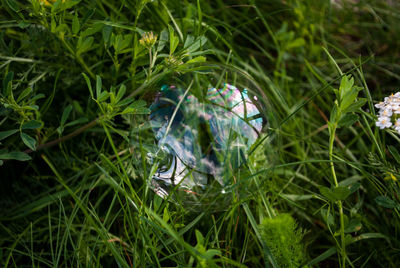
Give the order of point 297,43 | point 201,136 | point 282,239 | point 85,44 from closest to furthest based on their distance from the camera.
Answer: point 282,239 < point 85,44 < point 201,136 < point 297,43

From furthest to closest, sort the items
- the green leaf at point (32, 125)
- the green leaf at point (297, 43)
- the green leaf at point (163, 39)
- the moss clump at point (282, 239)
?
the green leaf at point (297, 43) → the green leaf at point (163, 39) → the green leaf at point (32, 125) → the moss clump at point (282, 239)

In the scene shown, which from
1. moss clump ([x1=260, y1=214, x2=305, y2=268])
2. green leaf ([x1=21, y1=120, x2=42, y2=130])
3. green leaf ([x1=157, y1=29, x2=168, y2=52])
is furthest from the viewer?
green leaf ([x1=157, y1=29, x2=168, y2=52])

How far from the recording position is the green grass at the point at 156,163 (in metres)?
1.41

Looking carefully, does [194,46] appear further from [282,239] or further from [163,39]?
[282,239]

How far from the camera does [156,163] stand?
5.03ft

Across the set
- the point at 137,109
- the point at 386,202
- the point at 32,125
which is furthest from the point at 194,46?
the point at 386,202

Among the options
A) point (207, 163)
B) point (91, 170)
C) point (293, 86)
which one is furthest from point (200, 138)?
point (293, 86)

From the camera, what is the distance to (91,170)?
179 cm

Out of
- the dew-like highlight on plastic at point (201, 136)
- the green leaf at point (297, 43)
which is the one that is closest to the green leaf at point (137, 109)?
the dew-like highlight on plastic at point (201, 136)

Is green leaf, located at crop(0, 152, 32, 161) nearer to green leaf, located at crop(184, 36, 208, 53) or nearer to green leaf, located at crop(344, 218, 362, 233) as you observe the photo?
green leaf, located at crop(184, 36, 208, 53)

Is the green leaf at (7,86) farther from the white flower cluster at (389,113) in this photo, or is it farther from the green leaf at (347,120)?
the white flower cluster at (389,113)

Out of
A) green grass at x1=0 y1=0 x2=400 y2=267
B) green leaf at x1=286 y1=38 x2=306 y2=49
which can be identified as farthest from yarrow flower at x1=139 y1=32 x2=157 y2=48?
green leaf at x1=286 y1=38 x2=306 y2=49

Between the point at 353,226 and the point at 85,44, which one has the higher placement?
the point at 85,44

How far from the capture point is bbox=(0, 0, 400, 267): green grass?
141 cm
